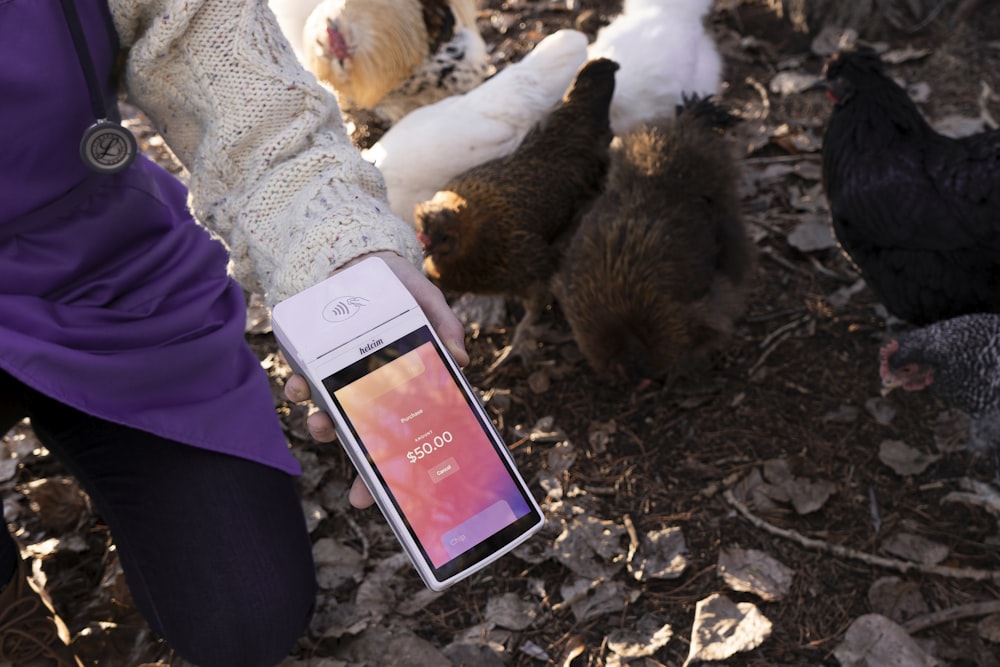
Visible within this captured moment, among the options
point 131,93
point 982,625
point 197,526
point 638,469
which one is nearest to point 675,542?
point 638,469

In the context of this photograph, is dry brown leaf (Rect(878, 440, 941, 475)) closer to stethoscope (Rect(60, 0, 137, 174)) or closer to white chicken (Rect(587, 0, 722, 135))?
white chicken (Rect(587, 0, 722, 135))

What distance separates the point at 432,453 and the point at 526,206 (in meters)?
1.61

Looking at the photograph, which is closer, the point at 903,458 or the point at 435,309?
the point at 435,309

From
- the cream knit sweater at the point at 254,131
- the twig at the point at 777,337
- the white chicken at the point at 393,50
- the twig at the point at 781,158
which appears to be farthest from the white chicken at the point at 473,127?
the cream knit sweater at the point at 254,131

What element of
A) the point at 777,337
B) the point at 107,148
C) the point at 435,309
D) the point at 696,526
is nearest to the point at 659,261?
the point at 777,337

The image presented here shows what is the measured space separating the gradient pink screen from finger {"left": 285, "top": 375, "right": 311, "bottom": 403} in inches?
2.2

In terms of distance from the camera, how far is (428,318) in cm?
118

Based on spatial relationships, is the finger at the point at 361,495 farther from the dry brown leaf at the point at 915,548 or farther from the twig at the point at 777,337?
the twig at the point at 777,337

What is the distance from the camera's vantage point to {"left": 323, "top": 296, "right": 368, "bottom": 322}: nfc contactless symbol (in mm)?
1088

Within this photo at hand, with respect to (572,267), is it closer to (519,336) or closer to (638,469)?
(519,336)

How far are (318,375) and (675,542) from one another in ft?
3.72

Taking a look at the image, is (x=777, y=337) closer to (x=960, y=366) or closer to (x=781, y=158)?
(x=960, y=366)

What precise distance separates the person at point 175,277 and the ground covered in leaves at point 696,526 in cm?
27

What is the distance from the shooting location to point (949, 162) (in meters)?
2.21
